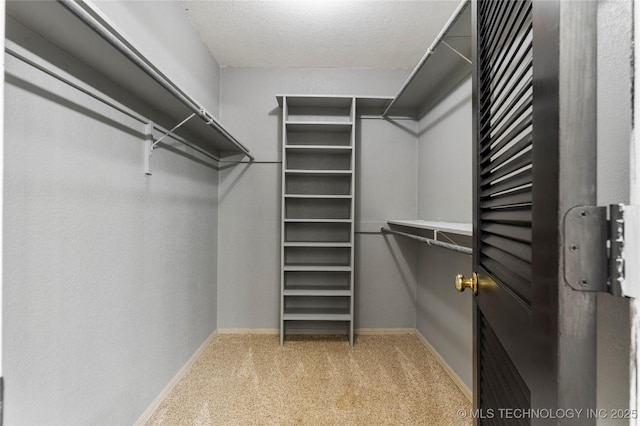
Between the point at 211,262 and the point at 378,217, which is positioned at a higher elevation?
the point at 378,217

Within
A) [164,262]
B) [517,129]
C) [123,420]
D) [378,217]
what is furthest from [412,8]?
[123,420]

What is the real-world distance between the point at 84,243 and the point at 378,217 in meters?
1.98

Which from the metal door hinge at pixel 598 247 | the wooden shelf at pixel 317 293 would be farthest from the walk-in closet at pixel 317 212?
the wooden shelf at pixel 317 293

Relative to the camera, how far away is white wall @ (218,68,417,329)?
242 centimetres

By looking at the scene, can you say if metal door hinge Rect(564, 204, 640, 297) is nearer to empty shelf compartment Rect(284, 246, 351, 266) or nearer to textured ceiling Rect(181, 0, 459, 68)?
textured ceiling Rect(181, 0, 459, 68)

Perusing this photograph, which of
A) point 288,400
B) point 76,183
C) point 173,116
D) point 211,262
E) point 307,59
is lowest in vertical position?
point 288,400

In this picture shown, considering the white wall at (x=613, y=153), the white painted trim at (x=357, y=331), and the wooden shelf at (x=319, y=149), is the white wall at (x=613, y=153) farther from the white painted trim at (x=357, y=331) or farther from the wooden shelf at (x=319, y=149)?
the white painted trim at (x=357, y=331)

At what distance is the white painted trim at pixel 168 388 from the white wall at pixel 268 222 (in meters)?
0.40

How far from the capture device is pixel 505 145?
2.07ft

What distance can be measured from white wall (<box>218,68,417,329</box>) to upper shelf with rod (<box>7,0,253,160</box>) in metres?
0.97

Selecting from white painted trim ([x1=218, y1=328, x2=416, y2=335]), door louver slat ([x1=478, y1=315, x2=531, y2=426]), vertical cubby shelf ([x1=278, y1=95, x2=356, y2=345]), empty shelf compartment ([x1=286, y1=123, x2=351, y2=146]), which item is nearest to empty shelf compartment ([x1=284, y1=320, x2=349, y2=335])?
vertical cubby shelf ([x1=278, y1=95, x2=356, y2=345])

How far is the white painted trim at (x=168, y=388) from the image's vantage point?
1.38 m

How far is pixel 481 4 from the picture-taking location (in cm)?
76

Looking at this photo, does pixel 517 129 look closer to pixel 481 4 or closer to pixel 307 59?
pixel 481 4
